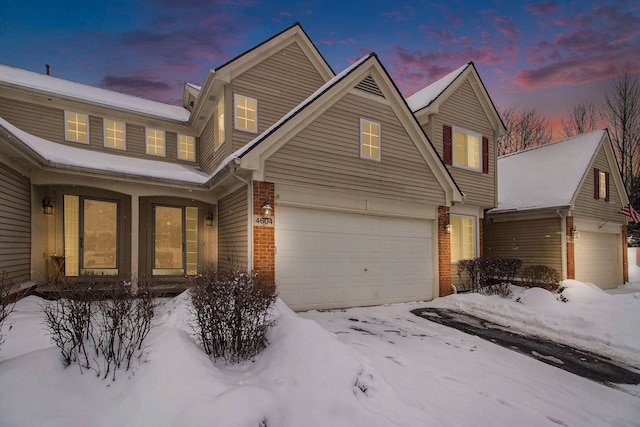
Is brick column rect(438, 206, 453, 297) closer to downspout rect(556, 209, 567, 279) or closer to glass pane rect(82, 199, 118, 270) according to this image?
downspout rect(556, 209, 567, 279)

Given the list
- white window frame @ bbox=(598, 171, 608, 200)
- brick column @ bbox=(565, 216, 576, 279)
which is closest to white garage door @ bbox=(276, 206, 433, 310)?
brick column @ bbox=(565, 216, 576, 279)

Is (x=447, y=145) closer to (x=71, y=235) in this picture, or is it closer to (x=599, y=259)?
(x=599, y=259)

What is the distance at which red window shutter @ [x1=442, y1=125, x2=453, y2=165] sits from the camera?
12.1m

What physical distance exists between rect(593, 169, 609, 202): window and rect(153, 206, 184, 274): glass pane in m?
17.5

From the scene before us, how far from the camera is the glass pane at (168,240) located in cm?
1050

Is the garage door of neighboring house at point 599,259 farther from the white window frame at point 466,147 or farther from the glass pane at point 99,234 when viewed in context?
the glass pane at point 99,234

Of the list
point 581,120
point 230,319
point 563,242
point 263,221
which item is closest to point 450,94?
point 563,242

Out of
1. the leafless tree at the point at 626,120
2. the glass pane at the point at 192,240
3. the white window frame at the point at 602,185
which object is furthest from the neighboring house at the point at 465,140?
the leafless tree at the point at 626,120

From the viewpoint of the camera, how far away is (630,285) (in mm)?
16125

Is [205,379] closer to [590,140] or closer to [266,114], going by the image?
[266,114]

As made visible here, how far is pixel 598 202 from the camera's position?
14.8 meters

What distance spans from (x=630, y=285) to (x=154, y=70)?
29.9 metres

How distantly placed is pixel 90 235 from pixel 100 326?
7.61 meters

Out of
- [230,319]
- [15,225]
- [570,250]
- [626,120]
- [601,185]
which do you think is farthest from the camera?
[626,120]
